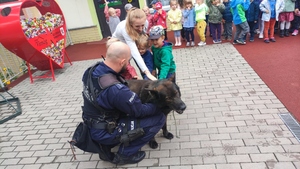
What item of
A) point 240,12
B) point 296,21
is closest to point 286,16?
point 296,21

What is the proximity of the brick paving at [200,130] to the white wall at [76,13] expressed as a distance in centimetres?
540

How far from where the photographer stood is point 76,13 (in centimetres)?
1024

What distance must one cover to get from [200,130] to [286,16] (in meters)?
5.89

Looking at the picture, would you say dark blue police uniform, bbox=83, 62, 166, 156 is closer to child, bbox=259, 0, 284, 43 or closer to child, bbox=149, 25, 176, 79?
child, bbox=149, 25, 176, 79

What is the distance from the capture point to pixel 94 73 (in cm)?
257

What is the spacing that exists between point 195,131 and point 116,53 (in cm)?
183

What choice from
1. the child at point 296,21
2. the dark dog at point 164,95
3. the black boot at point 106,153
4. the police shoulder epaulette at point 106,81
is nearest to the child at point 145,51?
the dark dog at point 164,95

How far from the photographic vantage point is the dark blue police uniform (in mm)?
2422

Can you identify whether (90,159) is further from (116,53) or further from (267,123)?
(267,123)

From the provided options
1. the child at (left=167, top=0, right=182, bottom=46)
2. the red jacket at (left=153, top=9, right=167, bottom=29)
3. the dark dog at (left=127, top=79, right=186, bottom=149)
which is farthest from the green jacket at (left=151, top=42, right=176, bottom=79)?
the red jacket at (left=153, top=9, right=167, bottom=29)

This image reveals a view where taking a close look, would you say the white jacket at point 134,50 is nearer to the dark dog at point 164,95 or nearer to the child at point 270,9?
the dark dog at point 164,95

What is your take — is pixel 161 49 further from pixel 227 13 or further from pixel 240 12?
pixel 227 13

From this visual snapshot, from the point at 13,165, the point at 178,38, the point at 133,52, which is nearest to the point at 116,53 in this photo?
the point at 133,52

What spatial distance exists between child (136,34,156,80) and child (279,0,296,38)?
5673 mm
